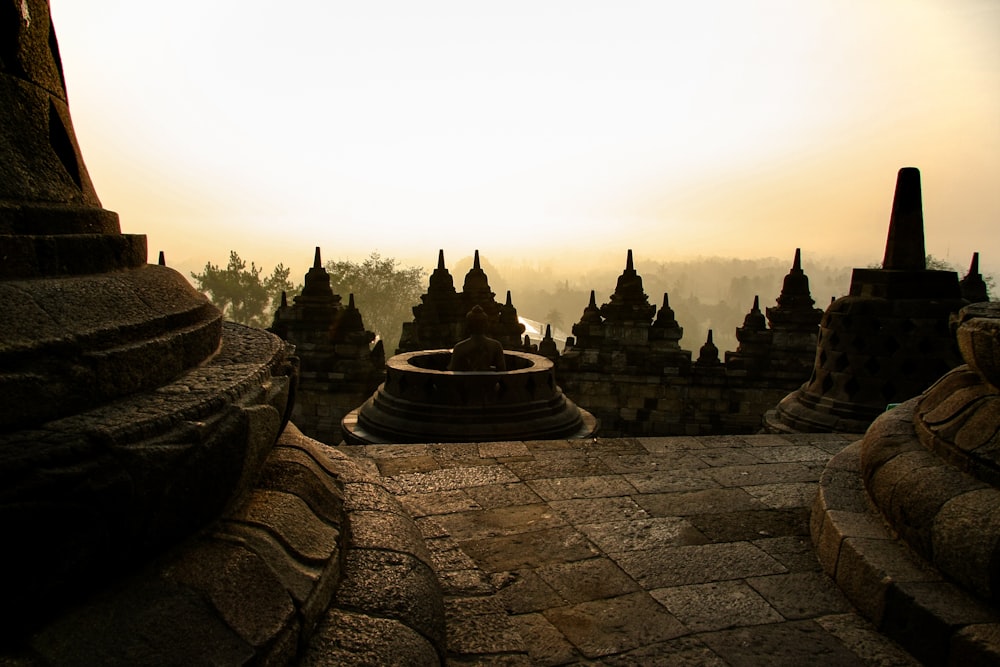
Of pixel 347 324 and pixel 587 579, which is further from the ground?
pixel 587 579

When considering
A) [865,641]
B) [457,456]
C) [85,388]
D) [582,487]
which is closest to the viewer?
[85,388]

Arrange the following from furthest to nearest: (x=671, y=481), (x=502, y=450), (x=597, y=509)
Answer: (x=502, y=450), (x=671, y=481), (x=597, y=509)

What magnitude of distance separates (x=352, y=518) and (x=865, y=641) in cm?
218

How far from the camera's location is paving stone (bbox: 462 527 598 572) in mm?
3127

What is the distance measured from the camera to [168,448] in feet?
5.45

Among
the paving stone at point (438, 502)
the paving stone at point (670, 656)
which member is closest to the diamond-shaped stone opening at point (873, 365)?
the paving stone at point (438, 502)

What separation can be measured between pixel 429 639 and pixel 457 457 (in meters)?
2.63

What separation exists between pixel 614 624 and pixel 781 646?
2.17ft

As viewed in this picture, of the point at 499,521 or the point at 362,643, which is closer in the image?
the point at 362,643

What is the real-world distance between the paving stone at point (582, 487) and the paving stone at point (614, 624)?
1.19m

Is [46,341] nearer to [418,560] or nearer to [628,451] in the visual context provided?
[418,560]

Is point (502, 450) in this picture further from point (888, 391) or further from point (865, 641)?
point (888, 391)

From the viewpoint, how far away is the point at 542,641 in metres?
2.50

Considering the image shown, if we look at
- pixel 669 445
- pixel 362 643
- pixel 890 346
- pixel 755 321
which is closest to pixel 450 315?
pixel 755 321
